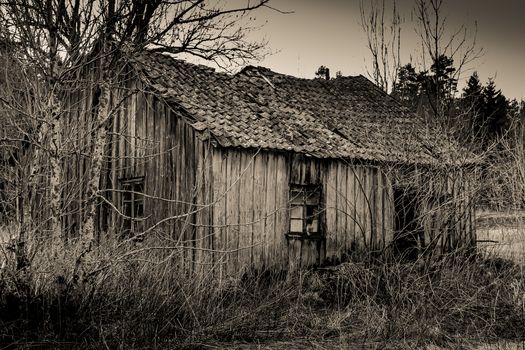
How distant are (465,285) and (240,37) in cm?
542

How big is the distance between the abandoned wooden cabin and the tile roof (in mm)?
49

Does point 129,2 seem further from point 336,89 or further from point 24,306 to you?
point 336,89

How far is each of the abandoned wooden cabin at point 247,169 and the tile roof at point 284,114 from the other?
1.9 inches

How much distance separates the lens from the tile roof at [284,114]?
11258mm

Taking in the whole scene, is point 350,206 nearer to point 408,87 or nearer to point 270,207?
point 270,207

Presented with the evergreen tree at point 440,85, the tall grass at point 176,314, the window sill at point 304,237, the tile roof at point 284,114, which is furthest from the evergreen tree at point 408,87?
the tall grass at point 176,314

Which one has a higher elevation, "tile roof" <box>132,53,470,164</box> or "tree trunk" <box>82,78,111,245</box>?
"tile roof" <box>132,53,470,164</box>

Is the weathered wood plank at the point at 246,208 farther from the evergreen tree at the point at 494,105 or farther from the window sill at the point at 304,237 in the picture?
the evergreen tree at the point at 494,105

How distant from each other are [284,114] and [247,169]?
96.4 inches

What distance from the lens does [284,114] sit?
44.7ft

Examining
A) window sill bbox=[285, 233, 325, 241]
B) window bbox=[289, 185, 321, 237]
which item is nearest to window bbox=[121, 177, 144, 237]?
window sill bbox=[285, 233, 325, 241]

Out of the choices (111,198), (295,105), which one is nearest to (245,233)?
(111,198)

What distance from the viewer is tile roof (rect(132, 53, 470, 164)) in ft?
36.9

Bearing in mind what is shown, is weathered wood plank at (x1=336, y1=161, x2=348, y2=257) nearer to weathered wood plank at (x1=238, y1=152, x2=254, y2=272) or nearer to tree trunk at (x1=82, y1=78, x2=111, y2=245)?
weathered wood plank at (x1=238, y1=152, x2=254, y2=272)
